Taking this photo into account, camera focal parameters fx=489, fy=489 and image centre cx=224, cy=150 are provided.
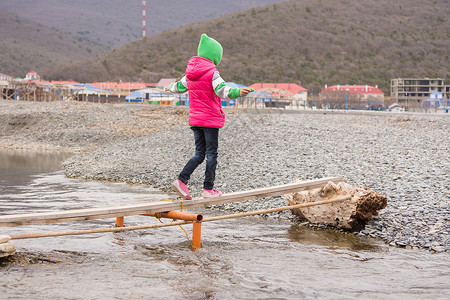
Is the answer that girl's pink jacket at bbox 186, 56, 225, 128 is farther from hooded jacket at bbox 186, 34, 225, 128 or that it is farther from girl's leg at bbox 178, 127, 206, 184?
girl's leg at bbox 178, 127, 206, 184

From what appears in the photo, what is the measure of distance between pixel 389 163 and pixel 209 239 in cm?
580

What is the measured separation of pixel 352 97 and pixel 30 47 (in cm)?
12814

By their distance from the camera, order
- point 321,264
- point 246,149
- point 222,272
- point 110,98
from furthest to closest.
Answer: point 110,98 → point 246,149 → point 321,264 → point 222,272

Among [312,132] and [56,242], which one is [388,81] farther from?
[56,242]

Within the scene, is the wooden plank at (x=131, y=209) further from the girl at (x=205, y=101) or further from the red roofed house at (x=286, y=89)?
the red roofed house at (x=286, y=89)

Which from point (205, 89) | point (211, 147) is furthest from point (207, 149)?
point (205, 89)

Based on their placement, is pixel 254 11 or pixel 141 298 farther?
pixel 254 11

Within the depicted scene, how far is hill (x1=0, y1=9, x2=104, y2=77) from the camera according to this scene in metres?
138

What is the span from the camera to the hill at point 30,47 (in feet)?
454

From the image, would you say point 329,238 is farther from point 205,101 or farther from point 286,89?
point 286,89

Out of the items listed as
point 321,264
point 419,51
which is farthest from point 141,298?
point 419,51

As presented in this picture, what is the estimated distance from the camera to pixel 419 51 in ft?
309

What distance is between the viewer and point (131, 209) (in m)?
5.80

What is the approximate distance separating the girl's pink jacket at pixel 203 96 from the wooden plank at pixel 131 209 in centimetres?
103
